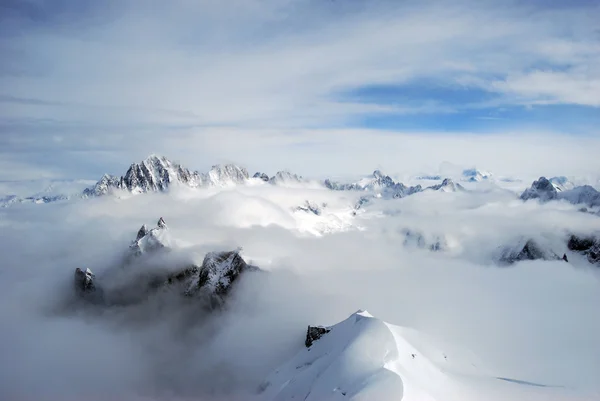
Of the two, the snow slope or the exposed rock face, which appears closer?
the snow slope

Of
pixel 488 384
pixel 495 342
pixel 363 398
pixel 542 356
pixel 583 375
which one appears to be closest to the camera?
pixel 363 398

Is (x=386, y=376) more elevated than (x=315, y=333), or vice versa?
(x=386, y=376)

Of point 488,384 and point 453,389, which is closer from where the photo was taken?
point 453,389

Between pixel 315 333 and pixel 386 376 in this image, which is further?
pixel 315 333

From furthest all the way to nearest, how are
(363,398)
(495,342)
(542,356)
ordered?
(495,342), (542,356), (363,398)

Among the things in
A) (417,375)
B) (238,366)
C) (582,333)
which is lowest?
(238,366)

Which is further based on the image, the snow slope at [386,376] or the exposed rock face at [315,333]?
the exposed rock face at [315,333]

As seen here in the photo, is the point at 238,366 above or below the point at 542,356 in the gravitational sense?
below

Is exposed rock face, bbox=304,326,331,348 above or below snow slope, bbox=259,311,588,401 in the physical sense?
below

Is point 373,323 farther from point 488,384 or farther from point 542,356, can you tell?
point 542,356

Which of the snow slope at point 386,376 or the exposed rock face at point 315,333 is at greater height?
the snow slope at point 386,376

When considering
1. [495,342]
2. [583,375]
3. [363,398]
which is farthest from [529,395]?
[495,342]
